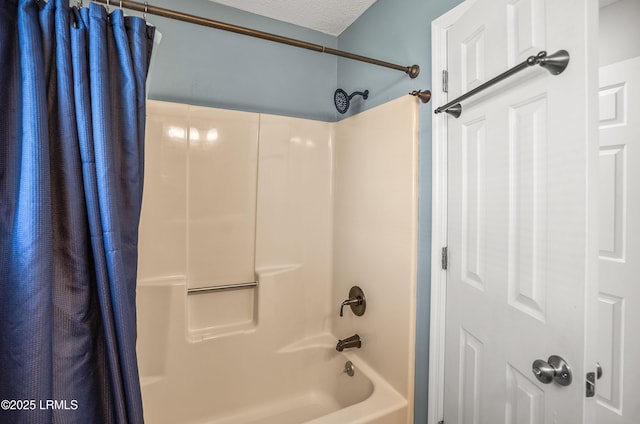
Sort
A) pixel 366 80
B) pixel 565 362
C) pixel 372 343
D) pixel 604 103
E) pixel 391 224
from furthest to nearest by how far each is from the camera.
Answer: pixel 366 80
pixel 372 343
pixel 391 224
pixel 604 103
pixel 565 362

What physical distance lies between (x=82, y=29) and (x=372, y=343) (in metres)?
1.74

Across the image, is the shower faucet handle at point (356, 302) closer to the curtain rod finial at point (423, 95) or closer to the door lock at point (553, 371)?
the door lock at point (553, 371)

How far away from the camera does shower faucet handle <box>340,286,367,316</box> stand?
1729mm

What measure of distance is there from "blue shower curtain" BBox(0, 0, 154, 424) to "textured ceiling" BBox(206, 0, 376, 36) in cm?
116

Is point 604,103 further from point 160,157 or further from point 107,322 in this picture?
point 160,157

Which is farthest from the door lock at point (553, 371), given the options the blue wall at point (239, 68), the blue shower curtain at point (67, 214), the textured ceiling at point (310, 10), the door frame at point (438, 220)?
the textured ceiling at point (310, 10)

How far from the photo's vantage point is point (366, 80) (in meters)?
1.85

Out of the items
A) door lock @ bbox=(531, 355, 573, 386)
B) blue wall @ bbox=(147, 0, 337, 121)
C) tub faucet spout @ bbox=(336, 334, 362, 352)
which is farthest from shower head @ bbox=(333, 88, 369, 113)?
door lock @ bbox=(531, 355, 573, 386)

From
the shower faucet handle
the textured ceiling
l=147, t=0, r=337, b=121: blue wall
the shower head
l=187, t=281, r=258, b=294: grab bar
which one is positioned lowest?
the shower faucet handle

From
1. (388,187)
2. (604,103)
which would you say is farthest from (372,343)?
(604,103)

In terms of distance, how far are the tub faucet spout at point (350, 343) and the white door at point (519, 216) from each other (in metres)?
0.56

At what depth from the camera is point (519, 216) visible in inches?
36.6

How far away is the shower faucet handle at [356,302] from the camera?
173cm

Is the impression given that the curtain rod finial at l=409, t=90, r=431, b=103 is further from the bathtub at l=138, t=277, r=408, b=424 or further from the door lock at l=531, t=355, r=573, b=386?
the bathtub at l=138, t=277, r=408, b=424
